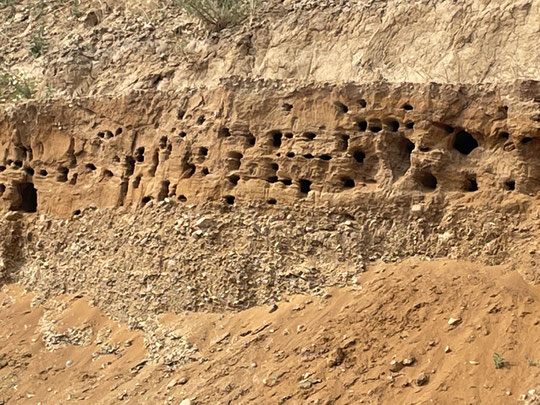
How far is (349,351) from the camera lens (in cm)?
852

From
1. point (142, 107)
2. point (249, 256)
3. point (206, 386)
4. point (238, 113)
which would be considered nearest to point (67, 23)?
point (142, 107)

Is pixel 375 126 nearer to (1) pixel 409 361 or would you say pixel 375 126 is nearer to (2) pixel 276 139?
(2) pixel 276 139

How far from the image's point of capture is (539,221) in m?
9.04

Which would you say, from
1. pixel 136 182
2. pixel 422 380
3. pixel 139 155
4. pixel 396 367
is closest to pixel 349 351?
pixel 396 367

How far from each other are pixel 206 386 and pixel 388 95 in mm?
4753

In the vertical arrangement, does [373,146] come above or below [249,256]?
above

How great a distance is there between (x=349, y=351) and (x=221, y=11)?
8.24 m

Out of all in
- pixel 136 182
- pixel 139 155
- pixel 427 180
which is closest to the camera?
pixel 427 180

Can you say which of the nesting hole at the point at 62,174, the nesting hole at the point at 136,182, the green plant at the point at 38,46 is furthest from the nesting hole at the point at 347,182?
the green plant at the point at 38,46

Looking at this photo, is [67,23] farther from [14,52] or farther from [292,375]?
[292,375]

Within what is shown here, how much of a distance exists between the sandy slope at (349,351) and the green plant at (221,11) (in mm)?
6692

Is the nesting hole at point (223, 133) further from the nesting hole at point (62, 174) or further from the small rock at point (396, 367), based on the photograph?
the small rock at point (396, 367)

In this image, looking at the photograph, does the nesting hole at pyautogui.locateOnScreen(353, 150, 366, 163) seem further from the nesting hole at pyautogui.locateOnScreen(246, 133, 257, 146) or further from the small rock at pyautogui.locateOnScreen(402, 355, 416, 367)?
the small rock at pyautogui.locateOnScreen(402, 355, 416, 367)

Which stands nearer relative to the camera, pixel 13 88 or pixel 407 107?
pixel 407 107
